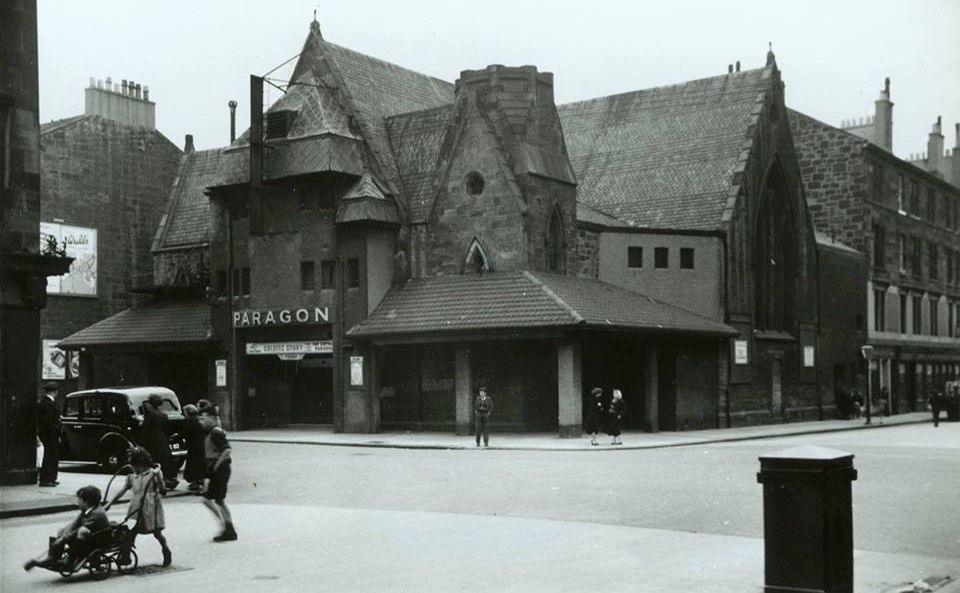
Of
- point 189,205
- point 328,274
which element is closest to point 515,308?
point 328,274

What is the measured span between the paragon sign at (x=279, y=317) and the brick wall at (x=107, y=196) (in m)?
10.8

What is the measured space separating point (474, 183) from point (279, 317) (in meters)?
8.64

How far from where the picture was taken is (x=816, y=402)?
50688 mm

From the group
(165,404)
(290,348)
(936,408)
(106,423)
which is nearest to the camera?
(106,423)

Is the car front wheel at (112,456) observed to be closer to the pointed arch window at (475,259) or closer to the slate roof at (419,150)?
the pointed arch window at (475,259)

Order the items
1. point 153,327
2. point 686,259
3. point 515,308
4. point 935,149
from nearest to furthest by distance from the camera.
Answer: point 515,308
point 686,259
point 153,327
point 935,149

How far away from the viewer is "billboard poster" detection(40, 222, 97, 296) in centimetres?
4938

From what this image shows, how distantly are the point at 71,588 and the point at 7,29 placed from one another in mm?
12309

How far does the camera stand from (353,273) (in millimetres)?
40562

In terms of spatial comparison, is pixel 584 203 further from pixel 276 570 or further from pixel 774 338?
pixel 276 570

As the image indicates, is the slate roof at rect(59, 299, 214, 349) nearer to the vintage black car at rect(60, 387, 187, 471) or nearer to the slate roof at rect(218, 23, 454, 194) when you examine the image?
the slate roof at rect(218, 23, 454, 194)

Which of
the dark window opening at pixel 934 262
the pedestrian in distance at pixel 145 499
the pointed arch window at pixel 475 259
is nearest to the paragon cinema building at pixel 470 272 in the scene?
the pointed arch window at pixel 475 259

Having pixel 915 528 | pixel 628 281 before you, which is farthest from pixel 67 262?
pixel 628 281

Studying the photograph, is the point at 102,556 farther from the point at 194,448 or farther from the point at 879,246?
the point at 879,246
